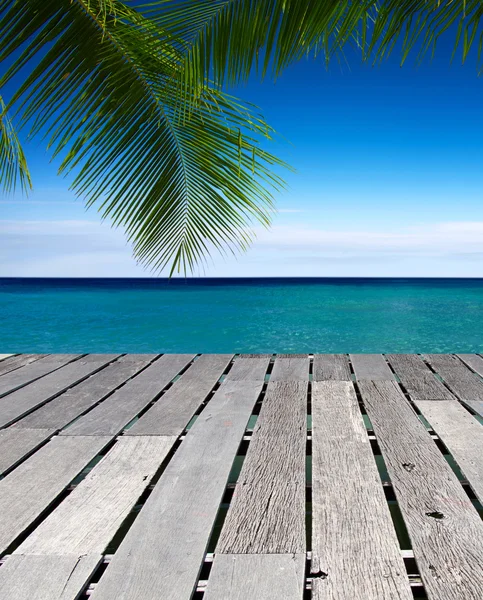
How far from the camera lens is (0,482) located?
5.25ft

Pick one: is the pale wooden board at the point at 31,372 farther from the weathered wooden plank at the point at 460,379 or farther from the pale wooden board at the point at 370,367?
the weathered wooden plank at the point at 460,379

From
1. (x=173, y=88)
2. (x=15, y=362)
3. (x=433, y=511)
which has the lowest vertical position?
(x=15, y=362)

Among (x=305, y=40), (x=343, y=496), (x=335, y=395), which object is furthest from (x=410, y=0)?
(x=335, y=395)

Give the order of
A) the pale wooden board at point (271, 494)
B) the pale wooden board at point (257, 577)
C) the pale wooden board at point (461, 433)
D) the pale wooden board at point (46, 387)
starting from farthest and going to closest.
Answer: the pale wooden board at point (46, 387), the pale wooden board at point (461, 433), the pale wooden board at point (271, 494), the pale wooden board at point (257, 577)

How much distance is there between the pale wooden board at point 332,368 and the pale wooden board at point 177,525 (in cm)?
105

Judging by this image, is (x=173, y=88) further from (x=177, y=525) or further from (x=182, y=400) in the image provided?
(x=177, y=525)

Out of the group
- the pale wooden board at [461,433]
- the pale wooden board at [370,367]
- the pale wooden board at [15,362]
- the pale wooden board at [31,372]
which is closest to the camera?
the pale wooden board at [461,433]

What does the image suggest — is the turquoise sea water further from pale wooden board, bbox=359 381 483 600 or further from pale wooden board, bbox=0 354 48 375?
pale wooden board, bbox=359 381 483 600

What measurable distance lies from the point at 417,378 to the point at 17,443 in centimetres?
225

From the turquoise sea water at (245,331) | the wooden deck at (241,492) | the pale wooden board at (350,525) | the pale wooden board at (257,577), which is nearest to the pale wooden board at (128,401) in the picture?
the wooden deck at (241,492)

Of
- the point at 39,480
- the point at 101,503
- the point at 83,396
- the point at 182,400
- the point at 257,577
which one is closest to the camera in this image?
the point at 257,577

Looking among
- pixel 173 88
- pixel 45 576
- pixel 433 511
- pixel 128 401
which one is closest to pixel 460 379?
pixel 433 511

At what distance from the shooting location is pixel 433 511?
1382 millimetres

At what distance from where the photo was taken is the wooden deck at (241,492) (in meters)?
1.09
